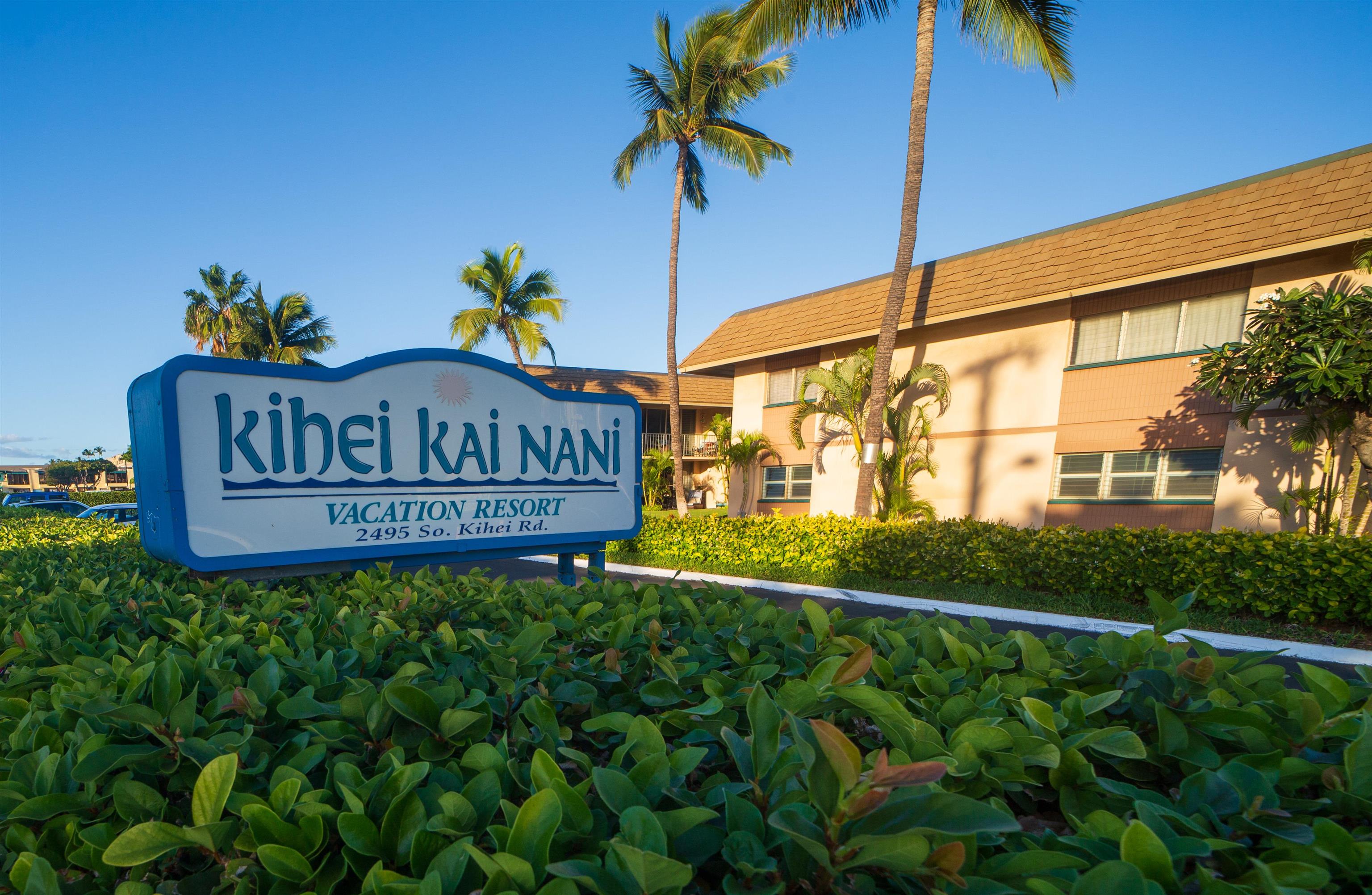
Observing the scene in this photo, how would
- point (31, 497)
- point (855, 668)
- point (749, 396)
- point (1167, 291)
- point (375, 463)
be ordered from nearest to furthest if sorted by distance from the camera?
1. point (855, 668)
2. point (375, 463)
3. point (1167, 291)
4. point (749, 396)
5. point (31, 497)

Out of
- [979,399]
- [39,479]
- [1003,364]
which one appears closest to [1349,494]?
[1003,364]

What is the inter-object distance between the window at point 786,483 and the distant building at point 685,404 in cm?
840

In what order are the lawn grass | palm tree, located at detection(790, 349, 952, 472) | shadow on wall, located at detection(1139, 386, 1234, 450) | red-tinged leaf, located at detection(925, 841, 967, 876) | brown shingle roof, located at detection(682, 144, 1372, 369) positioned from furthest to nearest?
palm tree, located at detection(790, 349, 952, 472), shadow on wall, located at detection(1139, 386, 1234, 450), brown shingle roof, located at detection(682, 144, 1372, 369), the lawn grass, red-tinged leaf, located at detection(925, 841, 967, 876)

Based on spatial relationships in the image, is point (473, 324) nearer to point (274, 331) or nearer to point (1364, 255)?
point (274, 331)

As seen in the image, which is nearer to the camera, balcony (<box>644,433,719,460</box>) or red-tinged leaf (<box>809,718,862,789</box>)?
red-tinged leaf (<box>809,718,862,789</box>)

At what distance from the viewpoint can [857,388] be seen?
50.0ft

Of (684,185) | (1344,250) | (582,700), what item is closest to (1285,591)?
(1344,250)

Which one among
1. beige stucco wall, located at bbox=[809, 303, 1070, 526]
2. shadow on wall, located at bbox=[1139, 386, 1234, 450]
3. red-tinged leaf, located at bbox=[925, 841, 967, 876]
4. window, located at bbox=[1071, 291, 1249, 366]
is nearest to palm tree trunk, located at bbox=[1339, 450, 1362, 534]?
shadow on wall, located at bbox=[1139, 386, 1234, 450]

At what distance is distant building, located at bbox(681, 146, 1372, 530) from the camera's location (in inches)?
422

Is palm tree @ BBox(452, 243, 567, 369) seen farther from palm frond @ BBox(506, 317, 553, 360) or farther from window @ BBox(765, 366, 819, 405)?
window @ BBox(765, 366, 819, 405)

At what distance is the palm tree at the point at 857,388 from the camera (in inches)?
587

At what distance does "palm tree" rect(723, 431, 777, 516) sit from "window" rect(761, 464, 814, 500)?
1.56 ft

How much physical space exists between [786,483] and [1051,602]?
391 inches

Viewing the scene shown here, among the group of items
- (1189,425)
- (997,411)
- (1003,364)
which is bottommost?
(1189,425)
